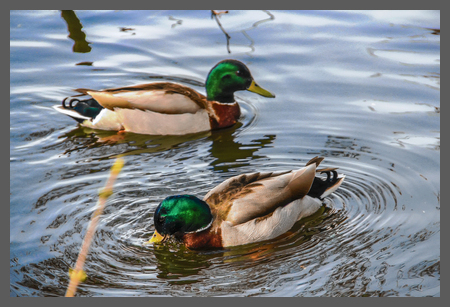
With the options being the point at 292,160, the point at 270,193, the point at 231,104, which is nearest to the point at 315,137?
the point at 292,160

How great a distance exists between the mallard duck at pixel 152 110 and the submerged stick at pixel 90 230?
1189 millimetres

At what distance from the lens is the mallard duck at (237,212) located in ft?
19.8

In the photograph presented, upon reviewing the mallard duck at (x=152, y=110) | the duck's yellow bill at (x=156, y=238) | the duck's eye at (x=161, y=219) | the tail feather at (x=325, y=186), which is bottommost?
the duck's yellow bill at (x=156, y=238)

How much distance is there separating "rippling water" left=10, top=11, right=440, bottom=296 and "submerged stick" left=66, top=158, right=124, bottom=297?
77mm

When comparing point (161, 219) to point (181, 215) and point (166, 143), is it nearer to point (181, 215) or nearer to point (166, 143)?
point (181, 215)

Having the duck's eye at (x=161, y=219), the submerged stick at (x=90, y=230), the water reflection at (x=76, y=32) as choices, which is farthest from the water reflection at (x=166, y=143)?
the water reflection at (x=76, y=32)

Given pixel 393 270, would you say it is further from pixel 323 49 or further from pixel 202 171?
pixel 323 49

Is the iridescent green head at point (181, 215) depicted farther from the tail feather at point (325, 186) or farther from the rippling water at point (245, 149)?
the tail feather at point (325, 186)

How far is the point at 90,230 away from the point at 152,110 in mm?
3095

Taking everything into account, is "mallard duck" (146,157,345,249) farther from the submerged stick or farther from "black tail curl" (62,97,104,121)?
"black tail curl" (62,97,104,121)

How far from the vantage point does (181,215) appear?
6.07 metres

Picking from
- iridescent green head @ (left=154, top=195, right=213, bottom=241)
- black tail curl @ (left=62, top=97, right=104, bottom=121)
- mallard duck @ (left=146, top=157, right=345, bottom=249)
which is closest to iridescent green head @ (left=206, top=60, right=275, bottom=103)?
black tail curl @ (left=62, top=97, right=104, bottom=121)

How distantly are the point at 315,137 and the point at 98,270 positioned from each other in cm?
392

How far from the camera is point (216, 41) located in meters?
11.6
